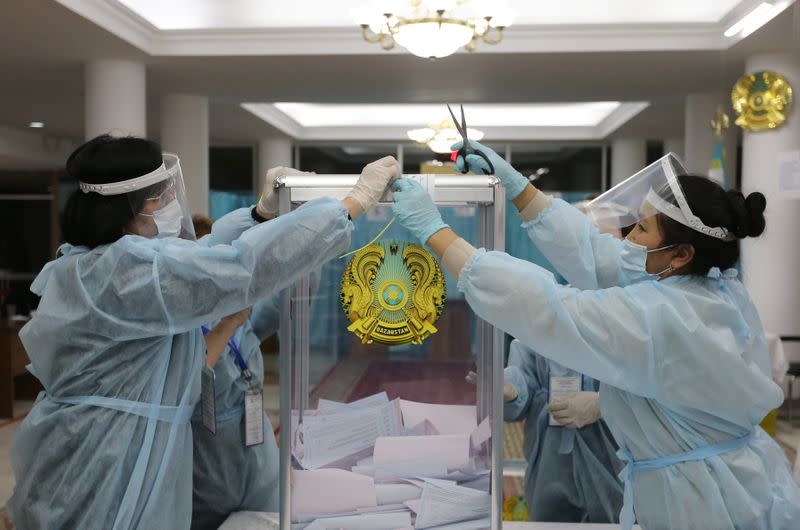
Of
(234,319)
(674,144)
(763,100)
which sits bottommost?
(234,319)

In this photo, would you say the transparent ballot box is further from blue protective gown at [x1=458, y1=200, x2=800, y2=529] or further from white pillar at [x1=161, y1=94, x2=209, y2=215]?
white pillar at [x1=161, y1=94, x2=209, y2=215]

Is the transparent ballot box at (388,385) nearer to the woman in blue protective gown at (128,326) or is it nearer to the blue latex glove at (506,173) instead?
the woman in blue protective gown at (128,326)

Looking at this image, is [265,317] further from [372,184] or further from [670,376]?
[670,376]

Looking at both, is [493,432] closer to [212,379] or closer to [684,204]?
[684,204]

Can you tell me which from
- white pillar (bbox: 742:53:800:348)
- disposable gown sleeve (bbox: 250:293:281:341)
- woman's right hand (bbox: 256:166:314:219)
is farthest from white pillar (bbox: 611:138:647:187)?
woman's right hand (bbox: 256:166:314:219)

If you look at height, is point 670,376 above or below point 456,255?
below

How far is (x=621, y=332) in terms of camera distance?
130cm

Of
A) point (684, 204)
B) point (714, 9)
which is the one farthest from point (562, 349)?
point (714, 9)

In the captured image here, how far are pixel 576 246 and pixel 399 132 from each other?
26.4 ft

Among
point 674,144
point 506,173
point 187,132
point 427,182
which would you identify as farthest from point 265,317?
point 674,144

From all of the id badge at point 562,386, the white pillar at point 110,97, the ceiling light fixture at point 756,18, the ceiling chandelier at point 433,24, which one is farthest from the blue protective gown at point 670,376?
the white pillar at point 110,97

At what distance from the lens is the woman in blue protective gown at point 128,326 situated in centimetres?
138

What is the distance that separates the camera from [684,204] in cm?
141

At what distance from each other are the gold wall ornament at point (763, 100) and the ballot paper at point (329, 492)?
4816mm
